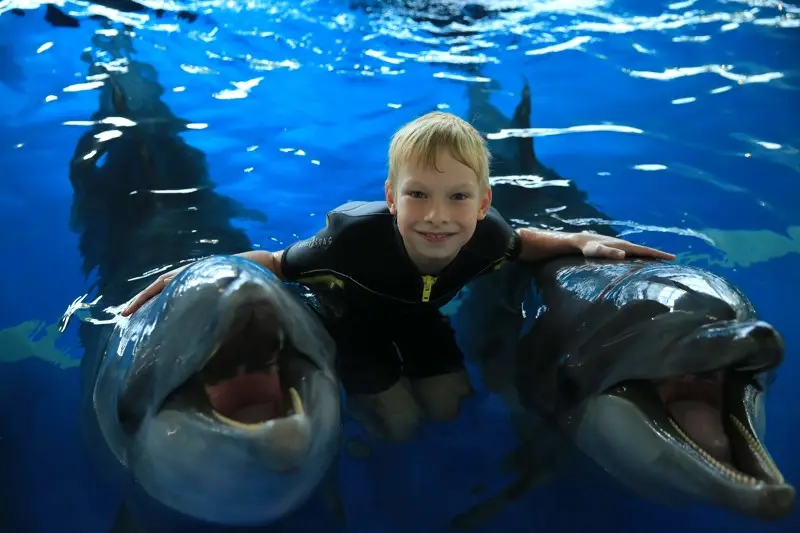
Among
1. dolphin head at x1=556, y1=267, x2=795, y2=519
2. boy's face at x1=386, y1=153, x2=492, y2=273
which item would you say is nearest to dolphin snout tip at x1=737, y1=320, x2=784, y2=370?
dolphin head at x1=556, y1=267, x2=795, y2=519

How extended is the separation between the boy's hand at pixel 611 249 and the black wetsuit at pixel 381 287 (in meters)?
0.36

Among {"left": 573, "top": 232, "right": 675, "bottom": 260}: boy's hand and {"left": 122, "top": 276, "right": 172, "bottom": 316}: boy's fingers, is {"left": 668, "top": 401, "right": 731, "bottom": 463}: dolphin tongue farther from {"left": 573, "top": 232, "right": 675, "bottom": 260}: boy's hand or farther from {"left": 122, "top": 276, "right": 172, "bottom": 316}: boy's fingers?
{"left": 122, "top": 276, "right": 172, "bottom": 316}: boy's fingers

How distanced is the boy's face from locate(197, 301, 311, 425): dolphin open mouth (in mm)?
1045

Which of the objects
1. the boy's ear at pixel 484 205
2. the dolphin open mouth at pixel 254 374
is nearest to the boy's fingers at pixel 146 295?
the dolphin open mouth at pixel 254 374

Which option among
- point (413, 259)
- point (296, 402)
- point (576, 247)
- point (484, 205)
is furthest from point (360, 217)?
point (296, 402)

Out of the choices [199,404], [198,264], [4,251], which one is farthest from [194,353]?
[4,251]

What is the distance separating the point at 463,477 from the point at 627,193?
299 centimetres

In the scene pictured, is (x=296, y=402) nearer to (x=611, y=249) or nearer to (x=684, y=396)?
(x=684, y=396)

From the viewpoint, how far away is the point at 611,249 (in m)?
3.40

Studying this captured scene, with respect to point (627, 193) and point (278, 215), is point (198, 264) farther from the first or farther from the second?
point (627, 193)

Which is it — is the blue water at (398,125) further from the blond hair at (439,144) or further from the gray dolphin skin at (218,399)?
the blond hair at (439,144)

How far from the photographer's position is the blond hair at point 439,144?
3088 mm

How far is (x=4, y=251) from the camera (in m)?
4.32

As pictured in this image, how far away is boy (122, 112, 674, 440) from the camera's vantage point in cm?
313
